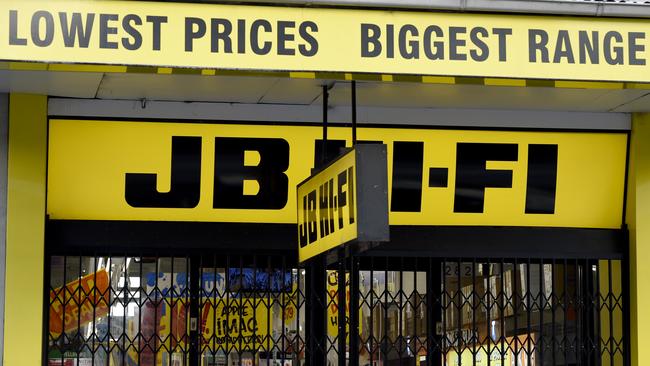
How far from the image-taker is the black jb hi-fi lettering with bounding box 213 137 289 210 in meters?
9.09

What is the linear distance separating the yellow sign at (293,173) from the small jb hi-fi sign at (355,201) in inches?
61.4

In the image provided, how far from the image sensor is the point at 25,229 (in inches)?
332

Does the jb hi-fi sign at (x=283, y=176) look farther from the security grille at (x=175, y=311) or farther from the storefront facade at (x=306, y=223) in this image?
the security grille at (x=175, y=311)

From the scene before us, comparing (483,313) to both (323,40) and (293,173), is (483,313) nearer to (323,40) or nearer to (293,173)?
(293,173)

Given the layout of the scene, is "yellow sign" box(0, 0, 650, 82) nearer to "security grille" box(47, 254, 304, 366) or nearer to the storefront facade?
the storefront facade

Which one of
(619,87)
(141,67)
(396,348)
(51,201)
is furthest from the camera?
(396,348)

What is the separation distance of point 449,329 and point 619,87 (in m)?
2.86

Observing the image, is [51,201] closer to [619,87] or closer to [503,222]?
[503,222]

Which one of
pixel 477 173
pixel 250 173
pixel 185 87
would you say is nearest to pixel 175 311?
pixel 250 173

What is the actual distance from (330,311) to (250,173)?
54.8 inches

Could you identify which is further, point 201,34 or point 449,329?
point 449,329

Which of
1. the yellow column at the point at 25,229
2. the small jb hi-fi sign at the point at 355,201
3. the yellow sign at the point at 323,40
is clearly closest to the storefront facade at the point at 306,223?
the yellow column at the point at 25,229

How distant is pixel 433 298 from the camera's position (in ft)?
31.2

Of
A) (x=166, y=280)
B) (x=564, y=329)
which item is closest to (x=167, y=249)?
(x=166, y=280)
